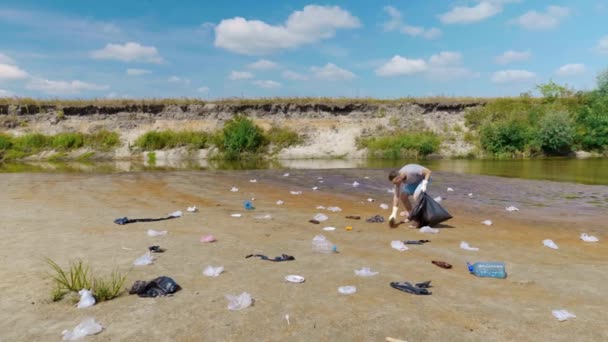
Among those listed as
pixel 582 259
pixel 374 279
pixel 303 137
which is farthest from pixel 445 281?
pixel 303 137

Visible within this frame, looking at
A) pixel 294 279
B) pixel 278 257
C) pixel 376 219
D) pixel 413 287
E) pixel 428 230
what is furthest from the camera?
pixel 376 219

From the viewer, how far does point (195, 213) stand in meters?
10.3

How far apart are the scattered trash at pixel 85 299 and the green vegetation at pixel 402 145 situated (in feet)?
119

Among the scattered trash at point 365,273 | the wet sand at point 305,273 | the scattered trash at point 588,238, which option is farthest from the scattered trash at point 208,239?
the scattered trash at point 588,238

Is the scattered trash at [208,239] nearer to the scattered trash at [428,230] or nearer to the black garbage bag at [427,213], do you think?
the scattered trash at [428,230]

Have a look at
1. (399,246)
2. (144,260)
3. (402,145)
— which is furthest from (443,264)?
(402,145)

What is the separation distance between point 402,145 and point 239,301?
37.5m

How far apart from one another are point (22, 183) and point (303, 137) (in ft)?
100

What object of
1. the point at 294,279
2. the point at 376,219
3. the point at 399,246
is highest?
the point at 294,279

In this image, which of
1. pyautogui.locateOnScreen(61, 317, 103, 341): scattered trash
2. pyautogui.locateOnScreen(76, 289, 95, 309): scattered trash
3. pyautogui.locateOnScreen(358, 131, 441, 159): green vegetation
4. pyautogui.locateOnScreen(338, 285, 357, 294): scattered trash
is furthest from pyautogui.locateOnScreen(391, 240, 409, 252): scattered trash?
pyautogui.locateOnScreen(358, 131, 441, 159): green vegetation

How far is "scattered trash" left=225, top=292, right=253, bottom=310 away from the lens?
4.43 m

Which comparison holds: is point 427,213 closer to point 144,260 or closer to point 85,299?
point 144,260

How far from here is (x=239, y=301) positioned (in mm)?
4488

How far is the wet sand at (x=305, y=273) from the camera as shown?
4004mm
